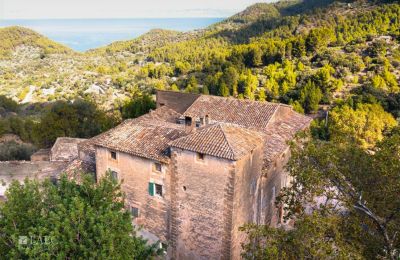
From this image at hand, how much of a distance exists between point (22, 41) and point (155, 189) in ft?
471

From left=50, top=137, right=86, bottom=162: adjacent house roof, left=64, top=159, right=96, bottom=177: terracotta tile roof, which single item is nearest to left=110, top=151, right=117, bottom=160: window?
left=64, top=159, right=96, bottom=177: terracotta tile roof

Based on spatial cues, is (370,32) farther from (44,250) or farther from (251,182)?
(44,250)

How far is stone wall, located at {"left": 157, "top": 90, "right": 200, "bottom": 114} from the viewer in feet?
119

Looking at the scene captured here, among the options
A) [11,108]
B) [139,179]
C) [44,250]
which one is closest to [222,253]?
[139,179]

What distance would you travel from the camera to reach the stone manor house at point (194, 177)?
18125mm

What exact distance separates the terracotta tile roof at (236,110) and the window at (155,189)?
8480 mm

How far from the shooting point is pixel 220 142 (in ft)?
59.2

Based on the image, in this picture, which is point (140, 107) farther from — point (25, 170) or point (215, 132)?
point (215, 132)

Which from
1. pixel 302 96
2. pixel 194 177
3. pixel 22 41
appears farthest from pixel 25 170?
pixel 22 41

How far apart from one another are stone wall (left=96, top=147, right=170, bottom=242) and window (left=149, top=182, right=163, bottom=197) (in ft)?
0.65

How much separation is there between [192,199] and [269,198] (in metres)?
7.02

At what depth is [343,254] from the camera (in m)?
10.6

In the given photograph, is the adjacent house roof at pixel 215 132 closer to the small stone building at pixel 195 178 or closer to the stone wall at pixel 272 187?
the small stone building at pixel 195 178

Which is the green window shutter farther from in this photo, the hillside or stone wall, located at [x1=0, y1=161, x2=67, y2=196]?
the hillside
